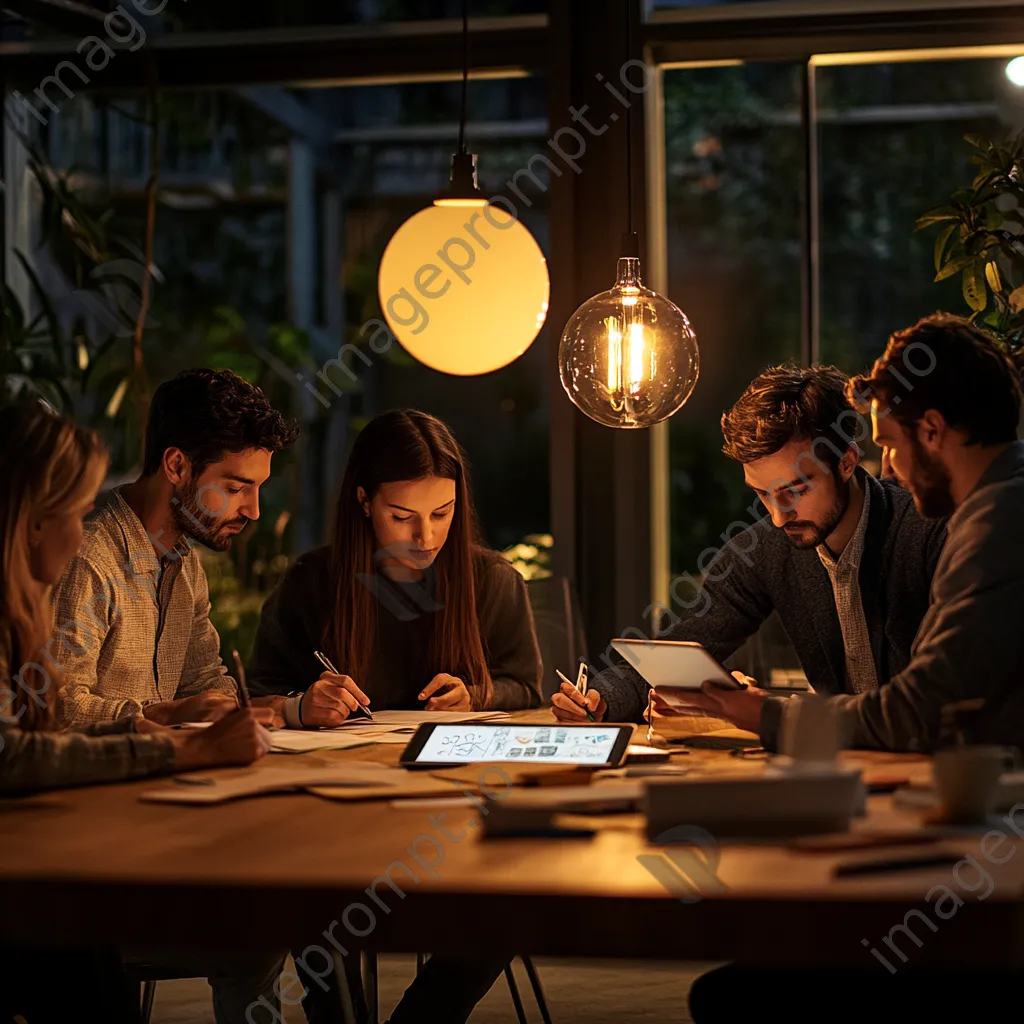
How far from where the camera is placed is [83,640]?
2656 millimetres

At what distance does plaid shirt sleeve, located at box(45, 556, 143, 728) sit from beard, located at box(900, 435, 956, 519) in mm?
1446

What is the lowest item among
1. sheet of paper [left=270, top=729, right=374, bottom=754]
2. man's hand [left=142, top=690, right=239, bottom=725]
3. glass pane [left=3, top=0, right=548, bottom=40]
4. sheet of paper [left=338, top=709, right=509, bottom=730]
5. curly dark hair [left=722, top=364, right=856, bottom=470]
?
sheet of paper [left=338, top=709, right=509, bottom=730]

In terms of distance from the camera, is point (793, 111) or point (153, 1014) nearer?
point (153, 1014)

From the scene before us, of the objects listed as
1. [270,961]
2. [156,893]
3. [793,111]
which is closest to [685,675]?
[270,961]

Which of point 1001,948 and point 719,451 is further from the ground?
point 719,451

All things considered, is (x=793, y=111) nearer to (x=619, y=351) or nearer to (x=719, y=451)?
(x=719, y=451)

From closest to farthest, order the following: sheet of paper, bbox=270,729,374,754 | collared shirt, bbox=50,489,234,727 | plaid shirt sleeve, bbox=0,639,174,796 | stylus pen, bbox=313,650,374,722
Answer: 1. plaid shirt sleeve, bbox=0,639,174,796
2. sheet of paper, bbox=270,729,374,754
3. collared shirt, bbox=50,489,234,727
4. stylus pen, bbox=313,650,374,722

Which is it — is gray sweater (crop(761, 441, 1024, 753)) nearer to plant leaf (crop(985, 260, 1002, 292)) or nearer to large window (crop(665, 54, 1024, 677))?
plant leaf (crop(985, 260, 1002, 292))

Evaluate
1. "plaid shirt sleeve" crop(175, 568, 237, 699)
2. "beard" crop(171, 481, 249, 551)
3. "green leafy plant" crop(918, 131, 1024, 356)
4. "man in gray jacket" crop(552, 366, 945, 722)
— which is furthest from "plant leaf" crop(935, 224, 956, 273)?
"plaid shirt sleeve" crop(175, 568, 237, 699)

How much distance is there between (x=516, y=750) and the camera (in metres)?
2.38

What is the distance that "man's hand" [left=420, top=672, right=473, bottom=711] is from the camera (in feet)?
9.84

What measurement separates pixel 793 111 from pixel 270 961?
3.02 meters

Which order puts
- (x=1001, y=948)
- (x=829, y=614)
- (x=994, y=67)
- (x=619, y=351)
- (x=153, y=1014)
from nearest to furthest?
1. (x=1001, y=948)
2. (x=619, y=351)
3. (x=829, y=614)
4. (x=153, y=1014)
5. (x=994, y=67)

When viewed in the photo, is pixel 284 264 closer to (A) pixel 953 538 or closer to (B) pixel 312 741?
(B) pixel 312 741
